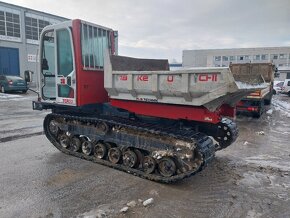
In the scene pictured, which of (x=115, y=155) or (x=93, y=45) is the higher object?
(x=93, y=45)

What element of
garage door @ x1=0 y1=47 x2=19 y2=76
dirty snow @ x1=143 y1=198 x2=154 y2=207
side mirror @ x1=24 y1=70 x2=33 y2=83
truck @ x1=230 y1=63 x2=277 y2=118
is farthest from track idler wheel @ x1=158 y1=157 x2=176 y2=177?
garage door @ x1=0 y1=47 x2=19 y2=76

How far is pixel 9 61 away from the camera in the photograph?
94.4ft

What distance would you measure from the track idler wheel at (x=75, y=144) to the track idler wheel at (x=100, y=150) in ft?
1.82

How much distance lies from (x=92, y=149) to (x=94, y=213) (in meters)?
2.35

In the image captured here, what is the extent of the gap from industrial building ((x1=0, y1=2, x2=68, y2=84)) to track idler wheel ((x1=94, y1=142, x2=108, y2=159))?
24347mm

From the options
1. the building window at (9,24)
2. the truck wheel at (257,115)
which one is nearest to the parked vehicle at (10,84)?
the building window at (9,24)

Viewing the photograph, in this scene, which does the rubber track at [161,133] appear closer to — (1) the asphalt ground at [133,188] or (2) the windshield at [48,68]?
(1) the asphalt ground at [133,188]

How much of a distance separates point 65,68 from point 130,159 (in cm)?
238

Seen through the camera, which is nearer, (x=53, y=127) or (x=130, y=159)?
(x=130, y=159)

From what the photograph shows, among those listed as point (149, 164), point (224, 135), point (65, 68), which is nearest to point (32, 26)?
point (65, 68)

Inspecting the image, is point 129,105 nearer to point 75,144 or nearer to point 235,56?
point 75,144

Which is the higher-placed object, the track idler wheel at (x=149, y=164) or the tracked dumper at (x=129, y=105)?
the tracked dumper at (x=129, y=105)

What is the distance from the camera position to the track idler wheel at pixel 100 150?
5.76m

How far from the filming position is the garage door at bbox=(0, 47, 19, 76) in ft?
92.2
